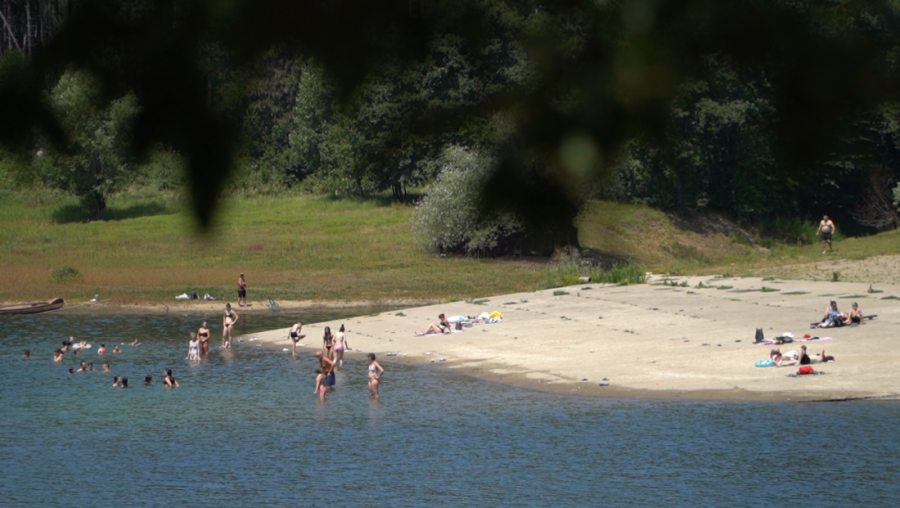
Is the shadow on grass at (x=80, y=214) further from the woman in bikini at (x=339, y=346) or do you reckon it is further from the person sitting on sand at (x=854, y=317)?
the person sitting on sand at (x=854, y=317)

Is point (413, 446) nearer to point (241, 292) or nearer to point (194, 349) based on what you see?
point (194, 349)

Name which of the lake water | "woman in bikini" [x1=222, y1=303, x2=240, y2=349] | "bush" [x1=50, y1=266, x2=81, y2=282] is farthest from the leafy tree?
"bush" [x1=50, y1=266, x2=81, y2=282]

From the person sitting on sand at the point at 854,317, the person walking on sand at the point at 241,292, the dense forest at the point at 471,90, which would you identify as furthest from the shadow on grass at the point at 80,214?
the person walking on sand at the point at 241,292

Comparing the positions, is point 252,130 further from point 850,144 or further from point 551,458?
point 551,458

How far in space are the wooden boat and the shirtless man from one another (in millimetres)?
12851

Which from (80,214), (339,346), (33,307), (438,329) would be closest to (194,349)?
(339,346)

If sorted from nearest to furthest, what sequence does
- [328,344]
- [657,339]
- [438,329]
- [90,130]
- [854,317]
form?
[90,130]
[854,317]
[328,344]
[657,339]
[438,329]

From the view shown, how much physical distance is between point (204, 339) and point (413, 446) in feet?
28.4

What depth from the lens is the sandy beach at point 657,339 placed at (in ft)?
74.5

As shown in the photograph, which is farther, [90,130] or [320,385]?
[320,385]

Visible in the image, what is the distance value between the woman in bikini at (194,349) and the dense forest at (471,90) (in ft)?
82.4

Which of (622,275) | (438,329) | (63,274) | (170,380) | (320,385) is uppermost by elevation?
(63,274)

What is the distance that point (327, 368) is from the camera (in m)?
24.5

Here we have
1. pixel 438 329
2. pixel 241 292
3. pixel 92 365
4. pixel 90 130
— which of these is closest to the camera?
pixel 90 130
